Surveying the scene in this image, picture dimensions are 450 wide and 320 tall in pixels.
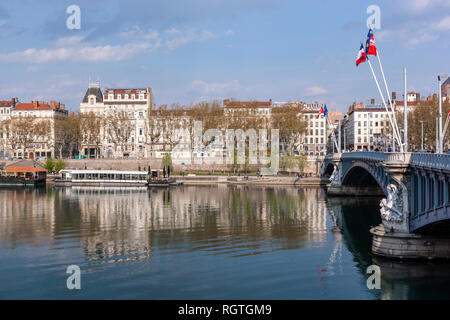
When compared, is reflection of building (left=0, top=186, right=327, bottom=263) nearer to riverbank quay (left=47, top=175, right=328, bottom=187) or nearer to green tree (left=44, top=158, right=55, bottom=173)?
riverbank quay (left=47, top=175, right=328, bottom=187)

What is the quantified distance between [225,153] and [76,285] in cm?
8974

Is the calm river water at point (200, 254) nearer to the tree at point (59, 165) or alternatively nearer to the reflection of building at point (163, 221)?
the reflection of building at point (163, 221)

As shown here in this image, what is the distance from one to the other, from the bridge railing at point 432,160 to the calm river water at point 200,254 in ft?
17.4

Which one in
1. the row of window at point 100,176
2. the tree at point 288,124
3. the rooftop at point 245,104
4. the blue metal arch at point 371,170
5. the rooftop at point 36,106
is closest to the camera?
the blue metal arch at point 371,170

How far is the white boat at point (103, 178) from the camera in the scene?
3499 inches

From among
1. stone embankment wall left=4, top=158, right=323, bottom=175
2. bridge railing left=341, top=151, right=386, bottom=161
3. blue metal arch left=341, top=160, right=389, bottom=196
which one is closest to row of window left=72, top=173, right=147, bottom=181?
stone embankment wall left=4, top=158, right=323, bottom=175

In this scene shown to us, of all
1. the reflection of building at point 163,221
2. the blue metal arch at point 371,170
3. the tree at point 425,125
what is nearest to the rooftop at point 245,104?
the tree at point 425,125

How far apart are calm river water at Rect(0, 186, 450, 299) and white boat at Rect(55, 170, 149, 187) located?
3014 cm

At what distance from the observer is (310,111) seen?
147 meters

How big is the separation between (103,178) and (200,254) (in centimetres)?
6189

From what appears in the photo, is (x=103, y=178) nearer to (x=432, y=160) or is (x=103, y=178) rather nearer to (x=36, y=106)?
(x=36, y=106)
